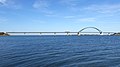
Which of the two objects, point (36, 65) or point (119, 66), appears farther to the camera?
point (36, 65)

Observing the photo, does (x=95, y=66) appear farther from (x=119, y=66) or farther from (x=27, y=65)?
(x=27, y=65)

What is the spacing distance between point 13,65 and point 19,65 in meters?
0.84

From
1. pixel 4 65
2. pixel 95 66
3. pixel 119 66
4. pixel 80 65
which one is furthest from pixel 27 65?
pixel 119 66

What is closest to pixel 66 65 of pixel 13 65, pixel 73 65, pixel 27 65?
pixel 73 65

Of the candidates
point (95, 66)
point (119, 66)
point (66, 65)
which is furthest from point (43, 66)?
point (119, 66)

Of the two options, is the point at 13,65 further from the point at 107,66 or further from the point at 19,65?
the point at 107,66

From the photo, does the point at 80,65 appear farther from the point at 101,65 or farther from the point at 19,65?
the point at 19,65

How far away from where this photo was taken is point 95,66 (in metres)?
26.9

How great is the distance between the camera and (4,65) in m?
28.1

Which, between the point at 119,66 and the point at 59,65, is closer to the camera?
the point at 119,66

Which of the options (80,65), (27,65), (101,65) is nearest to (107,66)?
(101,65)

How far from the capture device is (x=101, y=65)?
27609 mm

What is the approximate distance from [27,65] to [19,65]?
3.71ft

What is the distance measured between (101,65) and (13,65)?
12.3 meters
